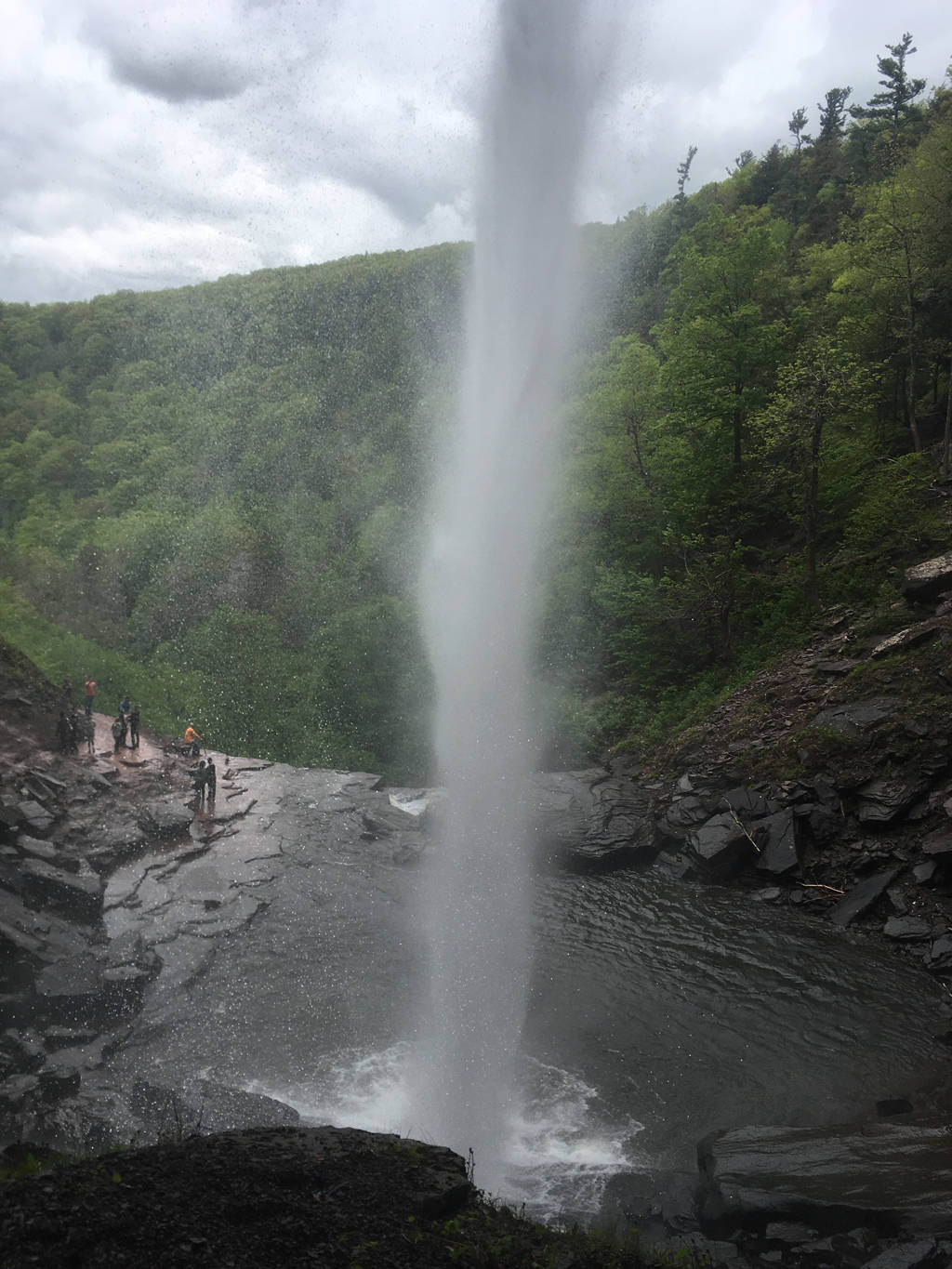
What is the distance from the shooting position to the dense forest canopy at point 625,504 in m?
25.9

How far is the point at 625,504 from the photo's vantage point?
32.0 m

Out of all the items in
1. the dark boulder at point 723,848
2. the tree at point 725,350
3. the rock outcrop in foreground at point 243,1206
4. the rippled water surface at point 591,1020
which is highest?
the tree at point 725,350

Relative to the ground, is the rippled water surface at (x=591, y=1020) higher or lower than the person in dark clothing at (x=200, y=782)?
lower

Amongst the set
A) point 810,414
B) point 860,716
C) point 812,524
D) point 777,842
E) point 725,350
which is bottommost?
point 777,842

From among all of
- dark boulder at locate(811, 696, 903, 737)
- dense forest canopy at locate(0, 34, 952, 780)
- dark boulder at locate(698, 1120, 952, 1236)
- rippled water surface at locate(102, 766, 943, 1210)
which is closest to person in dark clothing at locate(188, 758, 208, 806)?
rippled water surface at locate(102, 766, 943, 1210)

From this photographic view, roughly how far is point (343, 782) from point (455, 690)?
4.83 meters

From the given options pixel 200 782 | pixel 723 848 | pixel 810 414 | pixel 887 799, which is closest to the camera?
pixel 887 799

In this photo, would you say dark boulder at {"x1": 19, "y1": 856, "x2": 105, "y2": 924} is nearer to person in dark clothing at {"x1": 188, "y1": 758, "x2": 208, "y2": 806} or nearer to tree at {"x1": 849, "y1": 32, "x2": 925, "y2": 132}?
person in dark clothing at {"x1": 188, "y1": 758, "x2": 208, "y2": 806}

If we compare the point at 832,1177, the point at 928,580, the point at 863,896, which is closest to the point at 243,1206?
the point at 832,1177

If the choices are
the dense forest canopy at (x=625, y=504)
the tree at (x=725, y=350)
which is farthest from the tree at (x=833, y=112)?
the tree at (x=725, y=350)

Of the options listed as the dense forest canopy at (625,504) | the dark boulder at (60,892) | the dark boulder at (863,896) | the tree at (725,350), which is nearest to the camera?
the dark boulder at (863,896)

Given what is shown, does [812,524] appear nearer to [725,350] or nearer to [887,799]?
[725,350]

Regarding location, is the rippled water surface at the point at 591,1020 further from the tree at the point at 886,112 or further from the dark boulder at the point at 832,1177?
the tree at the point at 886,112

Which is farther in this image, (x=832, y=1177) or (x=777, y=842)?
(x=777, y=842)
